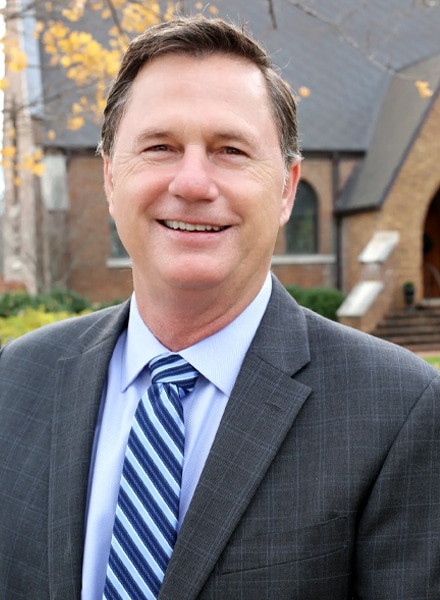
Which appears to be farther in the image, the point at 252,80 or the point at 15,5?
the point at 15,5

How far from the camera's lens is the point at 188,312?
6.70 ft

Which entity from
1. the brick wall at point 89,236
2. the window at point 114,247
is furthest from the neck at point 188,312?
the window at point 114,247

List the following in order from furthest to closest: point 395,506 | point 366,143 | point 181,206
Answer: point 366,143, point 181,206, point 395,506

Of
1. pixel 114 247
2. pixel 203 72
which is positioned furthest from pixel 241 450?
pixel 114 247

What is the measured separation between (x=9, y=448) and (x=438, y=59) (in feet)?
62.9

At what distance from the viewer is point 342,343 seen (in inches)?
80.4

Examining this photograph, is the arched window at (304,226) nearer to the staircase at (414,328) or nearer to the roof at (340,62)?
the roof at (340,62)

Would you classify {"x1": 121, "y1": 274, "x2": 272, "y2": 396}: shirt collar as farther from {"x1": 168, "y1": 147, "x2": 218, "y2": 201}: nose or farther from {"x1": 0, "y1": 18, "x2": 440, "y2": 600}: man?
{"x1": 168, "y1": 147, "x2": 218, "y2": 201}: nose

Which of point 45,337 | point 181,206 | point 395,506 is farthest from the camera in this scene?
point 45,337

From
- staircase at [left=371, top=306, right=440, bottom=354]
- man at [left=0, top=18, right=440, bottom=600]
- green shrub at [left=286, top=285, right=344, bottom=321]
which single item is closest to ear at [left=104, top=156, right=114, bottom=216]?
man at [left=0, top=18, right=440, bottom=600]

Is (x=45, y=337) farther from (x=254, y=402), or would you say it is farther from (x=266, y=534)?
(x=266, y=534)

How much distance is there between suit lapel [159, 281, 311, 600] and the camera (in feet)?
5.86

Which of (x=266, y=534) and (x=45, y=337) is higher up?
(x=45, y=337)

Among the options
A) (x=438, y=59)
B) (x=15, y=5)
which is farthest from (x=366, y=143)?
(x=15, y=5)
